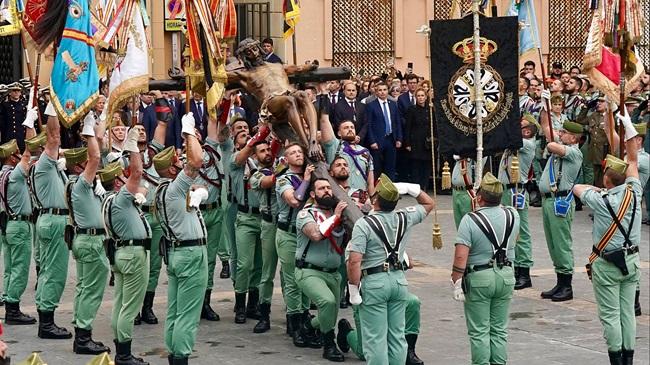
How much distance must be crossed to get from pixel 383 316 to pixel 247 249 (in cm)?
342

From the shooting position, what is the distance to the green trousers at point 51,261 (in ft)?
49.4

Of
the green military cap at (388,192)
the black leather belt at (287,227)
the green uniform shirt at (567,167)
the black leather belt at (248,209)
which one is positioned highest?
the green military cap at (388,192)

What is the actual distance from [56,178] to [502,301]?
4909 mm

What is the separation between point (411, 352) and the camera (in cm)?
1408

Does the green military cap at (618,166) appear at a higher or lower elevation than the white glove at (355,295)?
higher

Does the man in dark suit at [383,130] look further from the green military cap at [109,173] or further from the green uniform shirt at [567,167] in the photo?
the green military cap at [109,173]

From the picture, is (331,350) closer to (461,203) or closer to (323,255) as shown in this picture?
(323,255)

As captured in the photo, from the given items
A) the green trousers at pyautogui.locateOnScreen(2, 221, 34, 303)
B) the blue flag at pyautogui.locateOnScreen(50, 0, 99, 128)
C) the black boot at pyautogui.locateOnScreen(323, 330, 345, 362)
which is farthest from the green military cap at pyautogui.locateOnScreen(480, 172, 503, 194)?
the green trousers at pyautogui.locateOnScreen(2, 221, 34, 303)

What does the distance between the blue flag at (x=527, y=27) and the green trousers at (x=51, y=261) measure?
6405mm

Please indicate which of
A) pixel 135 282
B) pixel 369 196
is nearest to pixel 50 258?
pixel 135 282

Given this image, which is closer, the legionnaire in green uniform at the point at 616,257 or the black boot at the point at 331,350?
the legionnaire in green uniform at the point at 616,257

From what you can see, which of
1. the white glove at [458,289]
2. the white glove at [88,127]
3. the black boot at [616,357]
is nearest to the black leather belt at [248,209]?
the white glove at [88,127]

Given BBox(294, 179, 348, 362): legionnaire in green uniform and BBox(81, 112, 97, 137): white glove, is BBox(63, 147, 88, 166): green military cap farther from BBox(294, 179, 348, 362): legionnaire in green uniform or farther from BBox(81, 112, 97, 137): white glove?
BBox(294, 179, 348, 362): legionnaire in green uniform

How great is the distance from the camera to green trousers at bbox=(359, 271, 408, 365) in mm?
12711
